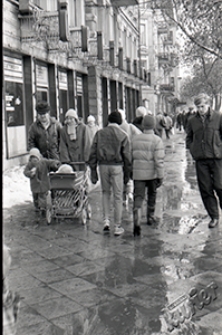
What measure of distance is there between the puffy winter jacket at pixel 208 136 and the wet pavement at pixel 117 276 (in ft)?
3.61

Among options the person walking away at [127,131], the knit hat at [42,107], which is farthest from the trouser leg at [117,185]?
the knit hat at [42,107]

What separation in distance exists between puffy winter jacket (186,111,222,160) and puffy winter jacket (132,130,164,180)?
0.57 metres

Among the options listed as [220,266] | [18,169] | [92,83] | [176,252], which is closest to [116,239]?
[176,252]

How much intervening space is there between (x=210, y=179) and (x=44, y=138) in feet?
10.4

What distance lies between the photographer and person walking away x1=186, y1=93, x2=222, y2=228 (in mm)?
7801

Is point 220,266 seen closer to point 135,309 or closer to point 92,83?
point 135,309

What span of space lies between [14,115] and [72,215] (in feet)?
20.8

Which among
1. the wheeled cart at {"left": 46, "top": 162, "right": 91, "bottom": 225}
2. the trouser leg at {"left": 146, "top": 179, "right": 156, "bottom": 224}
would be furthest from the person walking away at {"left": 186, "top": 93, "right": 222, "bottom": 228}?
the wheeled cart at {"left": 46, "top": 162, "right": 91, "bottom": 225}

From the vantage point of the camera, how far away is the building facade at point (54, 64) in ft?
46.0

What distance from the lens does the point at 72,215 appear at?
8609mm

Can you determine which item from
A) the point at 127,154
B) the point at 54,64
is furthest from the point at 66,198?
the point at 54,64

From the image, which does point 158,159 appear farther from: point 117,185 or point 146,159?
point 117,185

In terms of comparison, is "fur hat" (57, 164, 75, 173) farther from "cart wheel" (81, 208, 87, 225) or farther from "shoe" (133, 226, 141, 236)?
"shoe" (133, 226, 141, 236)

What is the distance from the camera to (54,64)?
57.4ft
